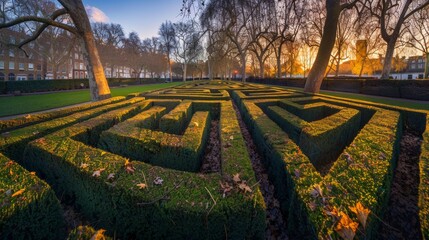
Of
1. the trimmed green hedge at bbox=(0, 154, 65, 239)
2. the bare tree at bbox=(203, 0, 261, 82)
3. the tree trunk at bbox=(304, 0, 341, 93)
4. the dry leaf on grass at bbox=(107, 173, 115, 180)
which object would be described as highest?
the bare tree at bbox=(203, 0, 261, 82)

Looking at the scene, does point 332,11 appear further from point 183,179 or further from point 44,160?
point 44,160

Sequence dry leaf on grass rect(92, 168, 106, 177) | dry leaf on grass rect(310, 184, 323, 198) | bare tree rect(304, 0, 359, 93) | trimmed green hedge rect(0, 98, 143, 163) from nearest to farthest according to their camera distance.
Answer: dry leaf on grass rect(310, 184, 323, 198)
dry leaf on grass rect(92, 168, 106, 177)
trimmed green hedge rect(0, 98, 143, 163)
bare tree rect(304, 0, 359, 93)

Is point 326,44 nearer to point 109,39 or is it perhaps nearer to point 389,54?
point 389,54

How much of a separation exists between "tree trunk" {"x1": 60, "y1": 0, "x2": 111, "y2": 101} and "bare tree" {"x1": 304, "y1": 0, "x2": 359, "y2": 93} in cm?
1165

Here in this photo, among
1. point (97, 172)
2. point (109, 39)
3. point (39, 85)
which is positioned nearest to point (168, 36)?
point (109, 39)

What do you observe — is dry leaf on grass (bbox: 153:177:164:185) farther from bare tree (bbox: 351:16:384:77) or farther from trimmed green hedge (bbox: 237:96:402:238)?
bare tree (bbox: 351:16:384:77)

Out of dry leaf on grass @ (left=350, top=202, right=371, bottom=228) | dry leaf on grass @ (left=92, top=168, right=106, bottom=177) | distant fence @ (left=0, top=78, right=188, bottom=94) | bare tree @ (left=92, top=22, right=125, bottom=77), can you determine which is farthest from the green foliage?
bare tree @ (left=92, top=22, right=125, bottom=77)

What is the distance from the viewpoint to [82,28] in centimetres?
982

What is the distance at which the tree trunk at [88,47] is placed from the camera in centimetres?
956

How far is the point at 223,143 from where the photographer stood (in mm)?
3447

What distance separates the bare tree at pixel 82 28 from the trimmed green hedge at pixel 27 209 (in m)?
9.73

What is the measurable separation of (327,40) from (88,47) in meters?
12.5

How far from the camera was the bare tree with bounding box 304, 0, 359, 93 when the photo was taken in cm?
953

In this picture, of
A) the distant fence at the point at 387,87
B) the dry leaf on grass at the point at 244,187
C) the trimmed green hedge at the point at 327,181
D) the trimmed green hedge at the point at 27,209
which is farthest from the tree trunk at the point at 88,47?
the distant fence at the point at 387,87
